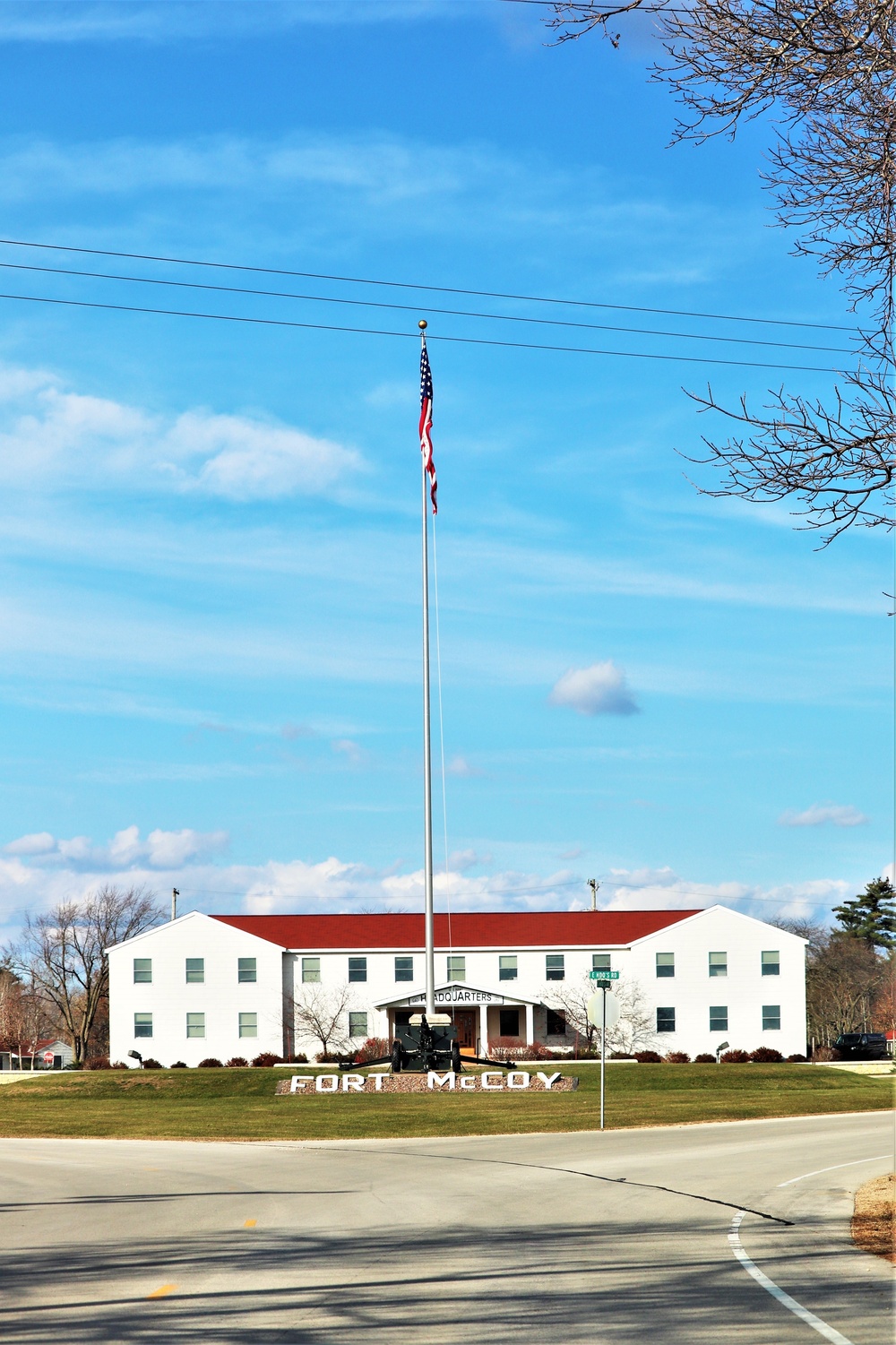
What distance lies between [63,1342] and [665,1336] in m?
3.71

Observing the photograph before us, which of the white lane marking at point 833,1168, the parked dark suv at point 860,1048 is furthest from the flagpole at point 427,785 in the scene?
the parked dark suv at point 860,1048

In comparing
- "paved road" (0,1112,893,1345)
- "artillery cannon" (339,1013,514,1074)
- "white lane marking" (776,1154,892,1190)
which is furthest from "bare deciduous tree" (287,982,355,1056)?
"white lane marking" (776,1154,892,1190)

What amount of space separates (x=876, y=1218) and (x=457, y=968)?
182ft

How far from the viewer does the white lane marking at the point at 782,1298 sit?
356 inches

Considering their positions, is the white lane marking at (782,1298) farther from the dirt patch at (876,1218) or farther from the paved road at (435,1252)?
the dirt patch at (876,1218)

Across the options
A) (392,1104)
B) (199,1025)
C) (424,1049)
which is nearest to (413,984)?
(199,1025)

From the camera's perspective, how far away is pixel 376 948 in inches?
2724

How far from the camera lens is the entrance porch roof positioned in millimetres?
64250

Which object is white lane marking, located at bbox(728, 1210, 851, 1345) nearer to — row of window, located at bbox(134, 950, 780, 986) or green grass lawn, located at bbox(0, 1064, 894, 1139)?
green grass lawn, located at bbox(0, 1064, 894, 1139)

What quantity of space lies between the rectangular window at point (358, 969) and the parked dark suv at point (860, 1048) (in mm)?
22859

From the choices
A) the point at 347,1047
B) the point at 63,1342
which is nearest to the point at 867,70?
the point at 63,1342

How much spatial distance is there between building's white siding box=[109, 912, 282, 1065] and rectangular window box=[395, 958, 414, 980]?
5.57m

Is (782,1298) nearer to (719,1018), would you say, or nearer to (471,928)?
(719,1018)

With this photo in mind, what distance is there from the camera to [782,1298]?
10.4 m
